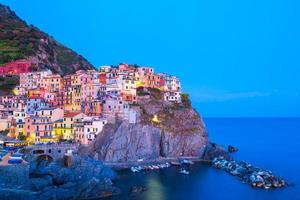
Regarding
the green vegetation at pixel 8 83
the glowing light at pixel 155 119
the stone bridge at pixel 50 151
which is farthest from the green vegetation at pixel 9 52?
the stone bridge at pixel 50 151

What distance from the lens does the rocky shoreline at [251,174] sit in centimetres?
7075

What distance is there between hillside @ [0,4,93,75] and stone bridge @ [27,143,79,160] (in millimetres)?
54874

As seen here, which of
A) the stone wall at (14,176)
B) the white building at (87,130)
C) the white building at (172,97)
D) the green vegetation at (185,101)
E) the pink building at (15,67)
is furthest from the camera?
the pink building at (15,67)

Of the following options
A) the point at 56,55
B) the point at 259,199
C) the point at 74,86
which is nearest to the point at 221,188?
the point at 259,199

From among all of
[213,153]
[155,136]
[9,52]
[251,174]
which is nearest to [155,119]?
[155,136]

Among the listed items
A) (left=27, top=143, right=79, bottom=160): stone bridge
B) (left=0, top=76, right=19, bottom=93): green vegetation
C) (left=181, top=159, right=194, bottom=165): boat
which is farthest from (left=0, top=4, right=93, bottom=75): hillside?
(left=27, top=143, right=79, bottom=160): stone bridge

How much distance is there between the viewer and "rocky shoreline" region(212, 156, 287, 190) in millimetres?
70750

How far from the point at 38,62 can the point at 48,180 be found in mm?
69529

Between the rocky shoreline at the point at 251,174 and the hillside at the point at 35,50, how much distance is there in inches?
2347

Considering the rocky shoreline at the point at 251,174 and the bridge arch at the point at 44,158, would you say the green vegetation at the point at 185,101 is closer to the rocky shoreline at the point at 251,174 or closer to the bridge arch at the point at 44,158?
the rocky shoreline at the point at 251,174

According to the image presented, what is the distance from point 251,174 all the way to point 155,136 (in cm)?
2153

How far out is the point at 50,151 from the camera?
7062 centimetres

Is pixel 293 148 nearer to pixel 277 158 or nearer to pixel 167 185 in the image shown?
pixel 277 158

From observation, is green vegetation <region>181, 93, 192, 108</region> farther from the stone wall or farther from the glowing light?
the stone wall
